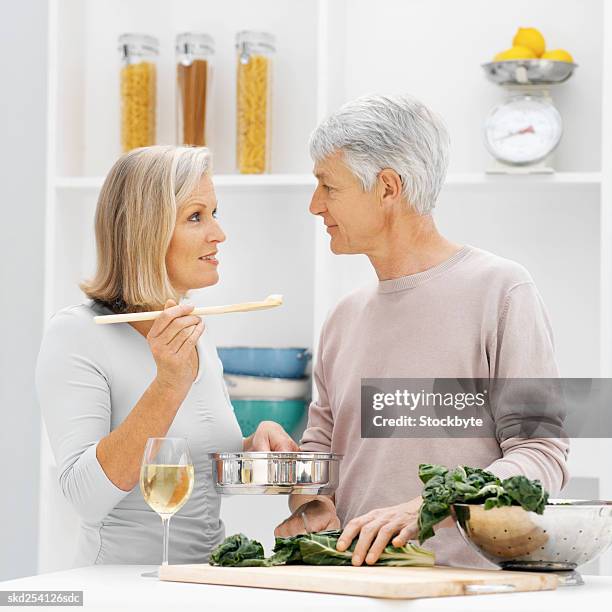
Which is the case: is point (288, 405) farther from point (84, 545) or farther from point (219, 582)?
point (219, 582)

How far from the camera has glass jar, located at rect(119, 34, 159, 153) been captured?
3.12 m

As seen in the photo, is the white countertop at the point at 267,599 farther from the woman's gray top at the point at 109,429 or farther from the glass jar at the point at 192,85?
the glass jar at the point at 192,85

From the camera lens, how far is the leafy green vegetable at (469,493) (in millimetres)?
1489

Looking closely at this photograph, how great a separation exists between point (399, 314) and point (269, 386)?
2.90 feet

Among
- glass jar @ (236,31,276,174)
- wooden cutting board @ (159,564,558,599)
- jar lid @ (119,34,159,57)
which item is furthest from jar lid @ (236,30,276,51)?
wooden cutting board @ (159,564,558,599)

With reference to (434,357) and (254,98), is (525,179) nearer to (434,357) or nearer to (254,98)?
(254,98)

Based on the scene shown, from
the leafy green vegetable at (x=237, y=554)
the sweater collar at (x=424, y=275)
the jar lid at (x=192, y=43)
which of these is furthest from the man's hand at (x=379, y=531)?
the jar lid at (x=192, y=43)

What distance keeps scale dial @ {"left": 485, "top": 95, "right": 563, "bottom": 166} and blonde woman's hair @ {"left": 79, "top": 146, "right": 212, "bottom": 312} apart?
1.02 metres

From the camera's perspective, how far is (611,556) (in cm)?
272

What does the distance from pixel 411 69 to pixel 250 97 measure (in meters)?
0.48

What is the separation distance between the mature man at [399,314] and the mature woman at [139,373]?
0.52 ft

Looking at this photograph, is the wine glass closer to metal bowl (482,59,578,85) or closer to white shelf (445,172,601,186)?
white shelf (445,172,601,186)

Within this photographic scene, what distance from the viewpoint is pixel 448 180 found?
2.88 meters

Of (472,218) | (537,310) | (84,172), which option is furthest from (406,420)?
(84,172)
